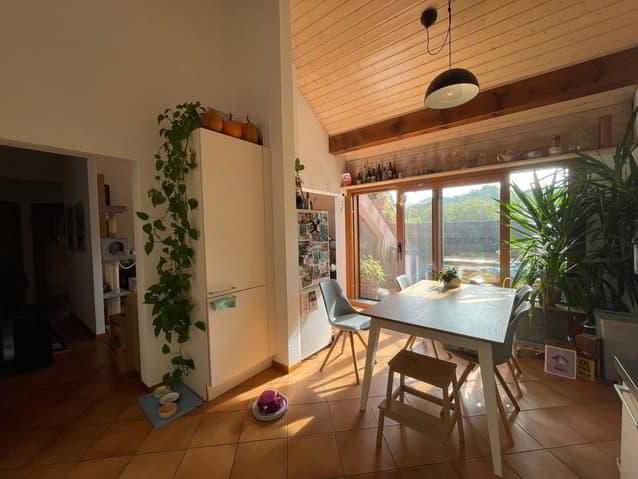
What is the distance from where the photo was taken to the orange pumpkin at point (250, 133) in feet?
→ 7.27

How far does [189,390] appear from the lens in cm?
210

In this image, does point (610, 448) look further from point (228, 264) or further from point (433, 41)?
point (433, 41)

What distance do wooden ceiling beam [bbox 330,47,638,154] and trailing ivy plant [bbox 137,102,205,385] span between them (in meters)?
2.37

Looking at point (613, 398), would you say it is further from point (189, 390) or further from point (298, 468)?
point (189, 390)

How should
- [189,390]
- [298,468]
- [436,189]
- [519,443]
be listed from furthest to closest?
[436,189] → [189,390] → [519,443] → [298,468]

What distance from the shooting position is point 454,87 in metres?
1.67

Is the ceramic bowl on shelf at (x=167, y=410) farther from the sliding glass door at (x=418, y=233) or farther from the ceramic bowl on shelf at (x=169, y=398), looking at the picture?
the sliding glass door at (x=418, y=233)

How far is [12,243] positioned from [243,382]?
4.25 m

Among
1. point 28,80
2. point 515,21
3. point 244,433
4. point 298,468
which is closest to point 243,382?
point 244,433

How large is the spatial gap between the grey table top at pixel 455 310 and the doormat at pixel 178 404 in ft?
4.85

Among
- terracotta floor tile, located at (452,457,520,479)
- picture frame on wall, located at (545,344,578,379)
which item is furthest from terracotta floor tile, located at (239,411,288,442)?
picture frame on wall, located at (545,344,578,379)

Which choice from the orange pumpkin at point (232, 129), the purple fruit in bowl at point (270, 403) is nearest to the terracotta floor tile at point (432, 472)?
the purple fruit in bowl at point (270, 403)

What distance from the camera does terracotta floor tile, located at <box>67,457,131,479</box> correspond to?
1391mm

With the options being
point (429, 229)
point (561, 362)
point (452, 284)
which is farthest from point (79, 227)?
point (561, 362)
